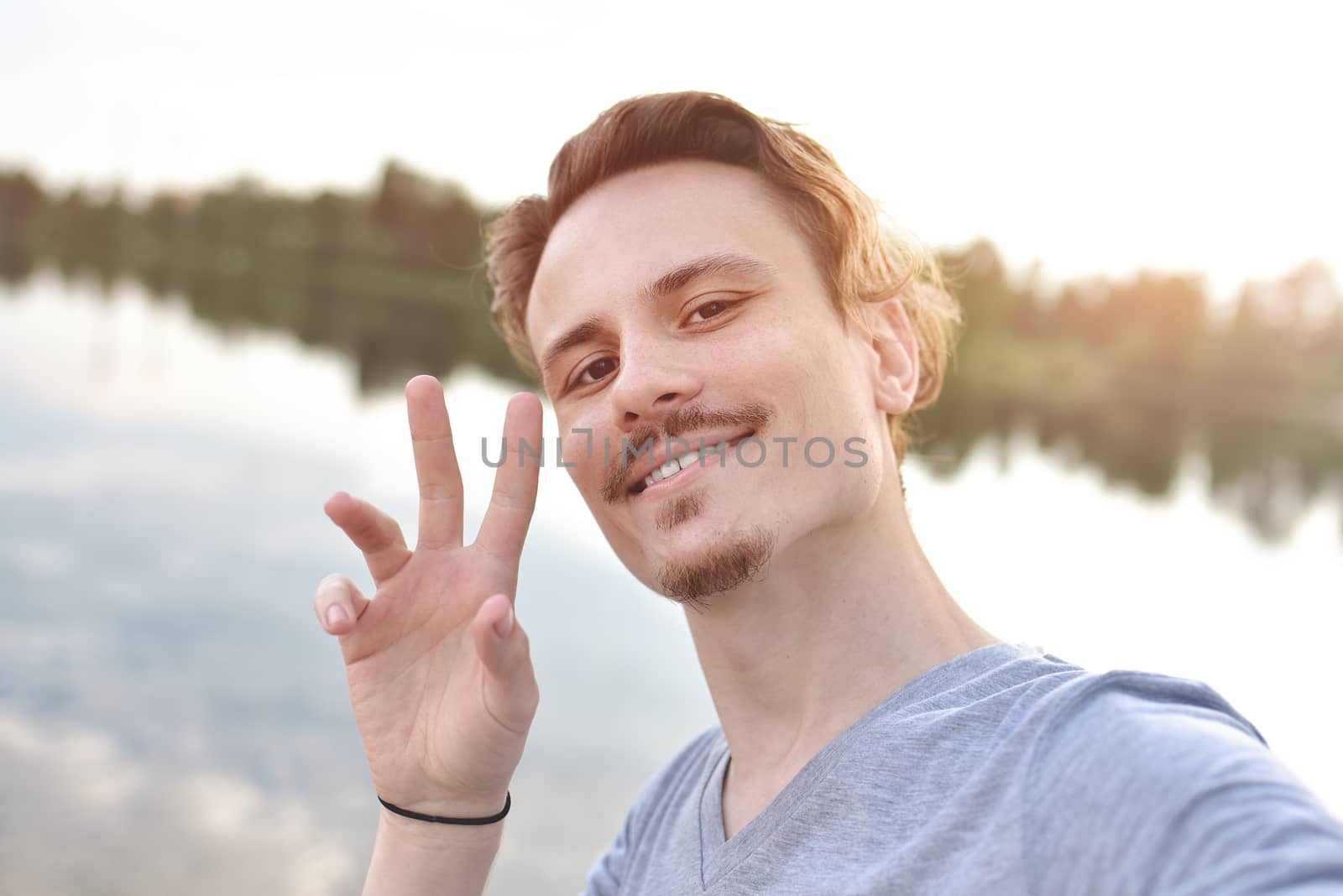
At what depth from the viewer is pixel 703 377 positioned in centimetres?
206

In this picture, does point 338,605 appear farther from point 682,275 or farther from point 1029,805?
point 1029,805

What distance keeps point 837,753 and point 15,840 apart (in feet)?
17.4

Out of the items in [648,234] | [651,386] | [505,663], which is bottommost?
[505,663]

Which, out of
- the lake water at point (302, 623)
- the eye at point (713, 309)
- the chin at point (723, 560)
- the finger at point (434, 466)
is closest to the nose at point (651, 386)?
the eye at point (713, 309)

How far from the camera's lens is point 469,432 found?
16438 mm

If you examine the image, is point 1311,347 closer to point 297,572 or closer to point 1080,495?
point 1080,495

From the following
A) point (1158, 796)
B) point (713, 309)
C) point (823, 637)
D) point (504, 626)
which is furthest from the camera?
point (713, 309)

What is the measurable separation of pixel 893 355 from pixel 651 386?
757mm

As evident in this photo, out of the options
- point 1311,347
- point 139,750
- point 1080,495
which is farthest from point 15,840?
point 1311,347

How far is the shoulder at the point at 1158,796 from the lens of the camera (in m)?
1.05

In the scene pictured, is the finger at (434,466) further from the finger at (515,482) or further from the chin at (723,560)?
the chin at (723,560)

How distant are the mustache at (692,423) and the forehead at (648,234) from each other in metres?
0.30

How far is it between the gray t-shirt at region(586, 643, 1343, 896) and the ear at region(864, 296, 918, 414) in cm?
72

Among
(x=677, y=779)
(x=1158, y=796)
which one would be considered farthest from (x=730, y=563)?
(x=1158, y=796)
